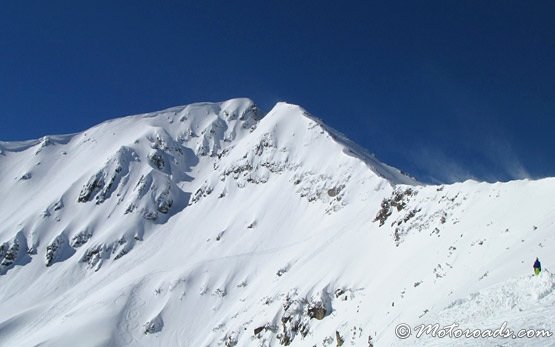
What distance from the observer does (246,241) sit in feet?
250

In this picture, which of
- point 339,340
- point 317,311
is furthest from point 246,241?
point 339,340

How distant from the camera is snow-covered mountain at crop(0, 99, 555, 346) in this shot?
2736 centimetres

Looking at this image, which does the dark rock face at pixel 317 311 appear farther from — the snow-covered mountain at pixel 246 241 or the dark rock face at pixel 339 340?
the dark rock face at pixel 339 340

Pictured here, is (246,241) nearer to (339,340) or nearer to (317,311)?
(317,311)

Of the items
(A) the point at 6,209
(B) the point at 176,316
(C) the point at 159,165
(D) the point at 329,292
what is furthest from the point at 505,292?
(A) the point at 6,209

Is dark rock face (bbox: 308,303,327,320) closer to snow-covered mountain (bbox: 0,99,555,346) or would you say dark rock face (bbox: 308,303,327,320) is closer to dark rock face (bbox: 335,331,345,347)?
snow-covered mountain (bbox: 0,99,555,346)

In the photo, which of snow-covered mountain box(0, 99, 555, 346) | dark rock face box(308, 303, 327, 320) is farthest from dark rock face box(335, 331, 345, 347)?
dark rock face box(308, 303, 327, 320)

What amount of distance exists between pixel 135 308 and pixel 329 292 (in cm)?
3295

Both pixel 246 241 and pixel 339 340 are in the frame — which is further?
pixel 246 241

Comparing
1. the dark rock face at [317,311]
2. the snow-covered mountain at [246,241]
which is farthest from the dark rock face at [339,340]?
the dark rock face at [317,311]

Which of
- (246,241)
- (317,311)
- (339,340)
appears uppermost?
(246,241)

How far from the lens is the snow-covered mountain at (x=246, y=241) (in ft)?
89.8

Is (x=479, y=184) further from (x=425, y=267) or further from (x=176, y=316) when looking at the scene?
(x=176, y=316)

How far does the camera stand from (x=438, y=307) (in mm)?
21672
